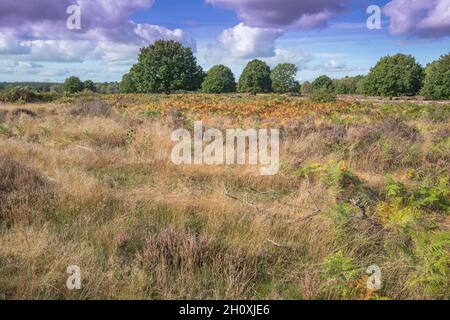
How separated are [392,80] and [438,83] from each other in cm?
621

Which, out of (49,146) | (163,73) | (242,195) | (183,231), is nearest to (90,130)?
(49,146)

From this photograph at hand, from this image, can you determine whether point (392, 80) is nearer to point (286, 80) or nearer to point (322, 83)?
point (322, 83)

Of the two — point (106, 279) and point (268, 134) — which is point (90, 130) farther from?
point (106, 279)

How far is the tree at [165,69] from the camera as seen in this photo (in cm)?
4244

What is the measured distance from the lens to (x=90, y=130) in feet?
31.4

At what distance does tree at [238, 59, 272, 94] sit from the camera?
56531mm

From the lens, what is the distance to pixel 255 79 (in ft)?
185

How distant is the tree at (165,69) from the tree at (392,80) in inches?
918

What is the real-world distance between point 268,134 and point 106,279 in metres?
7.26

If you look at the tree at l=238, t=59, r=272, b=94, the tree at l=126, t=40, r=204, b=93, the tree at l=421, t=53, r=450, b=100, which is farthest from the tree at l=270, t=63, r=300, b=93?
the tree at l=421, t=53, r=450, b=100

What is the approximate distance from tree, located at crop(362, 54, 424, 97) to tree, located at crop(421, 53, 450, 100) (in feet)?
15.5

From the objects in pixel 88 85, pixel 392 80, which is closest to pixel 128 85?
pixel 88 85

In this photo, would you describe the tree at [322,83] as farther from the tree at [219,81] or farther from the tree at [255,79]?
the tree at [219,81]

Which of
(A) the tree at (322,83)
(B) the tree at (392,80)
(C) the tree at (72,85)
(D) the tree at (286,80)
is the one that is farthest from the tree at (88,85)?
(B) the tree at (392,80)
